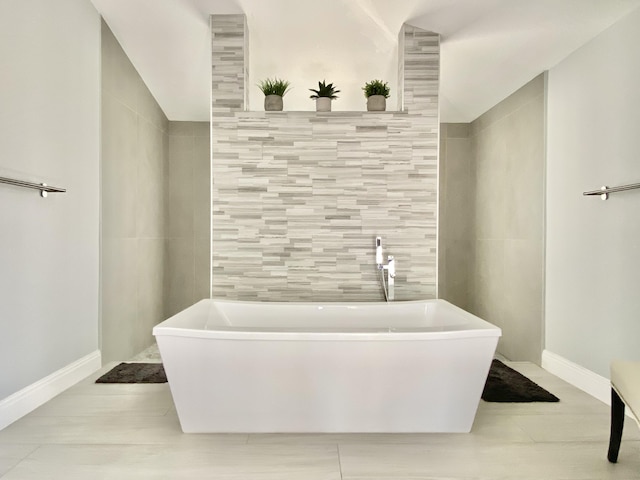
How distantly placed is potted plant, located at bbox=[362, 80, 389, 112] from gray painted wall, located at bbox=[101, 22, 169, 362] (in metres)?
1.76

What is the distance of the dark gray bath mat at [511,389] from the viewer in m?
2.96

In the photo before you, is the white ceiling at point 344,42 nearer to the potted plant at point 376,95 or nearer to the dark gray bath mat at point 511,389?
the potted plant at point 376,95

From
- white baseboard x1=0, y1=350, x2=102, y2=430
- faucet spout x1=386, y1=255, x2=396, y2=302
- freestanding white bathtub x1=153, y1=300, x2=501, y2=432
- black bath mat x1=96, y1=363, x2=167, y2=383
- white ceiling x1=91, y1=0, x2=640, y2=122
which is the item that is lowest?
black bath mat x1=96, y1=363, x2=167, y2=383

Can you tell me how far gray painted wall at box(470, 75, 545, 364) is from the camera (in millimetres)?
3809

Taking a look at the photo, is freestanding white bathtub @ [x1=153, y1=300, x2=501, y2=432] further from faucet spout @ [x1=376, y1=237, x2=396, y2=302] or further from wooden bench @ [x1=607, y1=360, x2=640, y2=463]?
faucet spout @ [x1=376, y1=237, x2=396, y2=302]

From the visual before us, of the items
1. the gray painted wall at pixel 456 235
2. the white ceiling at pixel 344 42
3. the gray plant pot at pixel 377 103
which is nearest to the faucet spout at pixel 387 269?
the gray painted wall at pixel 456 235

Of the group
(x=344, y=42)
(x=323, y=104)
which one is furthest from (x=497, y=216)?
(x=344, y=42)

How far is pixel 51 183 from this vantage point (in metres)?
2.97

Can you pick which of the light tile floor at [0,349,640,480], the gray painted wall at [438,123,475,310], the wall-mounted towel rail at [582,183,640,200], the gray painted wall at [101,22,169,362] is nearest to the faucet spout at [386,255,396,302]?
the gray painted wall at [438,123,475,310]

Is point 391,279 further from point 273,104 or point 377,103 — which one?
point 273,104

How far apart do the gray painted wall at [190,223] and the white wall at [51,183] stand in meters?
0.63

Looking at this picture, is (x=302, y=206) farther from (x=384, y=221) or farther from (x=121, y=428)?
(x=121, y=428)

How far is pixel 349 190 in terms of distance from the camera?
360cm

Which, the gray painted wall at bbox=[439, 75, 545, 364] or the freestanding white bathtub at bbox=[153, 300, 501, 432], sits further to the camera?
the gray painted wall at bbox=[439, 75, 545, 364]
